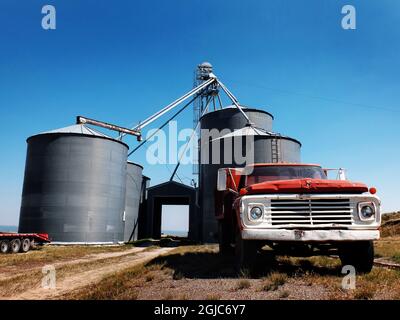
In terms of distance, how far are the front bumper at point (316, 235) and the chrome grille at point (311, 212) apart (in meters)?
0.21

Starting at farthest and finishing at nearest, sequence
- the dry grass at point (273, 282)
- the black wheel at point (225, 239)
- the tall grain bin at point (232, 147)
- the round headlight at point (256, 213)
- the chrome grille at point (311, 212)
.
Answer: the tall grain bin at point (232, 147) → the black wheel at point (225, 239) → the round headlight at point (256, 213) → the chrome grille at point (311, 212) → the dry grass at point (273, 282)

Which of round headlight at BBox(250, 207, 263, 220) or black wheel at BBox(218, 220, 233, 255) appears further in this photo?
black wheel at BBox(218, 220, 233, 255)

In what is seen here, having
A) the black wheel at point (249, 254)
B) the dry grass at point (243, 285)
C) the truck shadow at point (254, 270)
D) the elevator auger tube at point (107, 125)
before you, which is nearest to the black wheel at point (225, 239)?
the truck shadow at point (254, 270)

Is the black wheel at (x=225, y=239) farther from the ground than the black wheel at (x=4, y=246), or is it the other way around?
the black wheel at (x=225, y=239)

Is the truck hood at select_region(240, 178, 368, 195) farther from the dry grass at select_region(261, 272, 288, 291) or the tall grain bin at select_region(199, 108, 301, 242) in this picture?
the tall grain bin at select_region(199, 108, 301, 242)

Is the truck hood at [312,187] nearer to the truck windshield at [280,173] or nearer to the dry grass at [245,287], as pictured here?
the truck windshield at [280,173]

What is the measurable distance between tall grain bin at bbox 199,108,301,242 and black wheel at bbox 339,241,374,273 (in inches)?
691

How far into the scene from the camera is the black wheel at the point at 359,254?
703cm

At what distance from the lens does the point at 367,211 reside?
6.66 metres

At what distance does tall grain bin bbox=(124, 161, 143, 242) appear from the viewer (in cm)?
3406

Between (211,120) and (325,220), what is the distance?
26.1m

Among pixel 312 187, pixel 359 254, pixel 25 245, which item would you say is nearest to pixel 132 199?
pixel 25 245

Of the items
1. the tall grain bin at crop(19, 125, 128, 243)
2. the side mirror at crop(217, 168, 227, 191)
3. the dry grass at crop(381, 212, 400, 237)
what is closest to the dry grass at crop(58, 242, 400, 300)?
the side mirror at crop(217, 168, 227, 191)

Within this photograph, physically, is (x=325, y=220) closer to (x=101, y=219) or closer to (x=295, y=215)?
(x=295, y=215)
